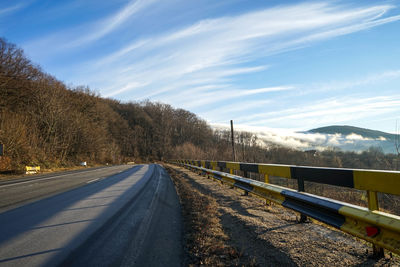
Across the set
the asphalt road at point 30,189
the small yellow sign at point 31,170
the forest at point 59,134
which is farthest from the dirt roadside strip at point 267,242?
the small yellow sign at point 31,170

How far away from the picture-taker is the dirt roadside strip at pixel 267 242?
2977mm

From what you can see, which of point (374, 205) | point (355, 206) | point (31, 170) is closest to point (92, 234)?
point (355, 206)

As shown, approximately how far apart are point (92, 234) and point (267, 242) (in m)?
2.81

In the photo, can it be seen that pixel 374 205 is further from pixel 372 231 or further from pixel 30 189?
pixel 30 189

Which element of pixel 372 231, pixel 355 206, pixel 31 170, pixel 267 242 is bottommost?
pixel 267 242

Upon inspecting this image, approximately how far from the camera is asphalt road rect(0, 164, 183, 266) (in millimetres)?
3227

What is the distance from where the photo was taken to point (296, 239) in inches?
144

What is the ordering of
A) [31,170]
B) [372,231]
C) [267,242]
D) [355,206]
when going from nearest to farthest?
[372,231]
[355,206]
[267,242]
[31,170]

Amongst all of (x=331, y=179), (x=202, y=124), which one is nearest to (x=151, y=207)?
(x=331, y=179)

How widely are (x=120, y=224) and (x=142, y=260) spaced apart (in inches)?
69.2

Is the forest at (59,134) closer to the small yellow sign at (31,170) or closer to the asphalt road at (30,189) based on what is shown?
the small yellow sign at (31,170)

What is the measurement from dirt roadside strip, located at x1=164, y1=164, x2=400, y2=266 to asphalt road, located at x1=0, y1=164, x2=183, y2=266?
1.25ft

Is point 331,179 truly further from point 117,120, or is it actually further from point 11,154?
point 117,120

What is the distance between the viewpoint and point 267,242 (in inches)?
142
